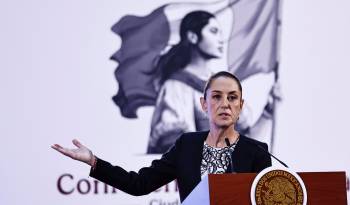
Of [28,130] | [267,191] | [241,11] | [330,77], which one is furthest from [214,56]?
[267,191]

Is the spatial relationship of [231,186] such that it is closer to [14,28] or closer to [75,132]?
[75,132]

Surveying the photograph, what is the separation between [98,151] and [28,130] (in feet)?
1.36

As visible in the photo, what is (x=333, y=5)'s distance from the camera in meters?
4.21

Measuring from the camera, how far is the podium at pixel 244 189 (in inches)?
77.6

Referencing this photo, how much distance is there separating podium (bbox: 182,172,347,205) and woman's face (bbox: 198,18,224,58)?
184 cm

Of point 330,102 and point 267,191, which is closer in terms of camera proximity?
point 267,191

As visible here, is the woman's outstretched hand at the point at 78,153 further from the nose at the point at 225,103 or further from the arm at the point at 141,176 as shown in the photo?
the nose at the point at 225,103

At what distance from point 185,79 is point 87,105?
0.62 metres

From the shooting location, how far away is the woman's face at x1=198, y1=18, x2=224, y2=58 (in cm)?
394

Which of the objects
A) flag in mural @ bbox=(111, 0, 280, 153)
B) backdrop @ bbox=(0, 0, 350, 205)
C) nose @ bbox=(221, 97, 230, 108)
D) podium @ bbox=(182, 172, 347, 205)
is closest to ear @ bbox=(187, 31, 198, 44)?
flag in mural @ bbox=(111, 0, 280, 153)

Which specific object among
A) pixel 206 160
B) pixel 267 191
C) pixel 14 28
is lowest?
pixel 267 191

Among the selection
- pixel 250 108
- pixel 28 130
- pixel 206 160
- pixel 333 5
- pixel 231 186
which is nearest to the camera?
pixel 231 186

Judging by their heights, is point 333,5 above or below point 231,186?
above

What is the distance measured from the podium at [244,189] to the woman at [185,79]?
1620 millimetres
